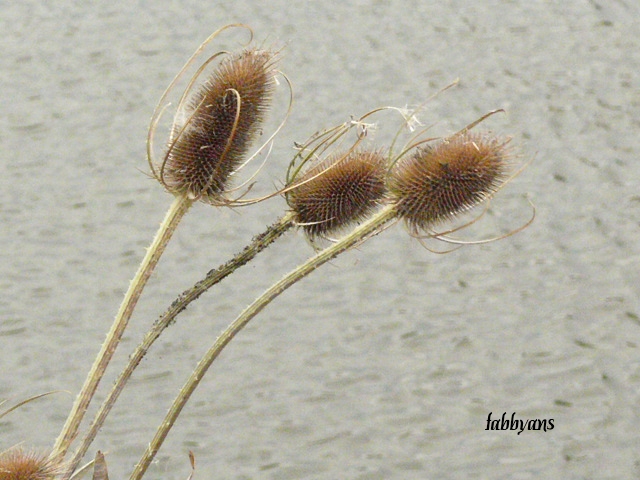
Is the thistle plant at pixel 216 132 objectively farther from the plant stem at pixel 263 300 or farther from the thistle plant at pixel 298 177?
the plant stem at pixel 263 300

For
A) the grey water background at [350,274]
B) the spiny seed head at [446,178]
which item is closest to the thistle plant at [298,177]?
the spiny seed head at [446,178]

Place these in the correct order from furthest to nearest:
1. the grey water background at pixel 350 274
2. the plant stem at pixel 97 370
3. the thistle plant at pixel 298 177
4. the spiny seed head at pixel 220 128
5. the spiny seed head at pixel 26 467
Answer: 1. the grey water background at pixel 350 274
2. the spiny seed head at pixel 220 128
3. the thistle plant at pixel 298 177
4. the plant stem at pixel 97 370
5. the spiny seed head at pixel 26 467

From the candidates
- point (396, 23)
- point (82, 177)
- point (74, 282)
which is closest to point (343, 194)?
point (74, 282)

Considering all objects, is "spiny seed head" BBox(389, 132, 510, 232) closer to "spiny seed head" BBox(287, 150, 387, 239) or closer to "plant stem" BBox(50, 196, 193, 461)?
"spiny seed head" BBox(287, 150, 387, 239)

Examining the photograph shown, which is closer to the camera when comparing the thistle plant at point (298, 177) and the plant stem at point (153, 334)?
the plant stem at point (153, 334)

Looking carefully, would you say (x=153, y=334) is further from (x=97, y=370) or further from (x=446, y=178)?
(x=446, y=178)

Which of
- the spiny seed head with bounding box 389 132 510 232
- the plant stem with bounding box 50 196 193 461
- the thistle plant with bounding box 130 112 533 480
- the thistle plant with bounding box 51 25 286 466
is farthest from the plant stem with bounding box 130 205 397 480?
the thistle plant with bounding box 51 25 286 466

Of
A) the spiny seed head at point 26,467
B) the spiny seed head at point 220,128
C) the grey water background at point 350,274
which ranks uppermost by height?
the spiny seed head at point 220,128
